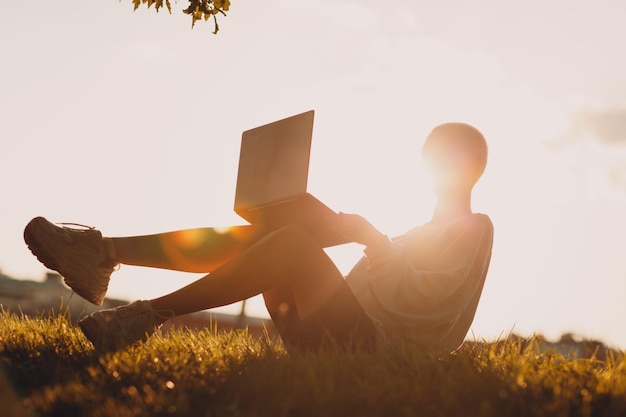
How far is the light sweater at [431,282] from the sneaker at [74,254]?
152 centimetres

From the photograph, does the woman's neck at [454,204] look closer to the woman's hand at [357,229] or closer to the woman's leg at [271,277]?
the woman's hand at [357,229]

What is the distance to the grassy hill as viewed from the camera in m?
3.06

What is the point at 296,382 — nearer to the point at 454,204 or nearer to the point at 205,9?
the point at 454,204

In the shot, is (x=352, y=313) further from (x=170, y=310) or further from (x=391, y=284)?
(x=170, y=310)

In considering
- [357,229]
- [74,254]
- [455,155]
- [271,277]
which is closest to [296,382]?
[271,277]

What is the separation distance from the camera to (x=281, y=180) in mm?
4035

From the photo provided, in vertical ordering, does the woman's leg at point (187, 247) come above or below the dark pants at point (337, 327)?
above

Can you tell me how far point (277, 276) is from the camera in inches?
159

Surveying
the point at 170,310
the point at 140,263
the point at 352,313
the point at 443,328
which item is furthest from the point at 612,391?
the point at 140,263

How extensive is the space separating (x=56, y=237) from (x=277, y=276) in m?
1.23

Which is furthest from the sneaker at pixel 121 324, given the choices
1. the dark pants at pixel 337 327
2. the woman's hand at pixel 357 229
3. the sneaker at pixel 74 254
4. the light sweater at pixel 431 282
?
the light sweater at pixel 431 282

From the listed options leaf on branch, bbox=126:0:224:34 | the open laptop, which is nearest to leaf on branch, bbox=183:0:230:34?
leaf on branch, bbox=126:0:224:34

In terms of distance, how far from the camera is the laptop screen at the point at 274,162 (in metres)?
3.98

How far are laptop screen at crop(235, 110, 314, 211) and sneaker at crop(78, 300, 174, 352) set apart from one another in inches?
29.8
